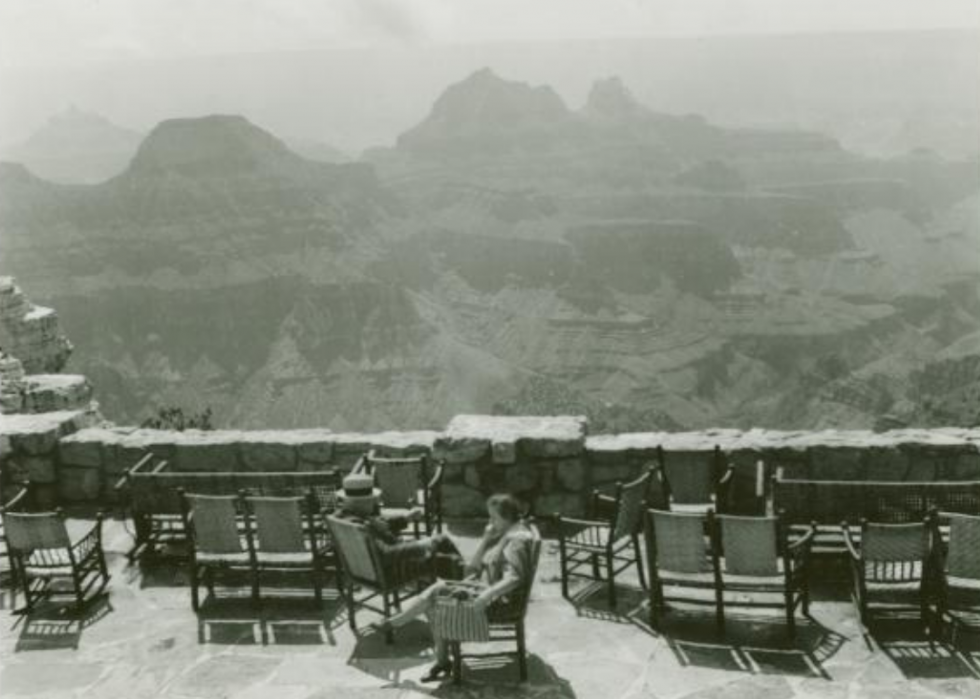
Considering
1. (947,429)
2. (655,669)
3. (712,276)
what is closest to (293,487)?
(655,669)

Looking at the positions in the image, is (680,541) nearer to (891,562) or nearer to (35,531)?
(891,562)

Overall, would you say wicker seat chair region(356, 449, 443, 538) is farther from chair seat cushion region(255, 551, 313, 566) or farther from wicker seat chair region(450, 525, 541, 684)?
wicker seat chair region(450, 525, 541, 684)

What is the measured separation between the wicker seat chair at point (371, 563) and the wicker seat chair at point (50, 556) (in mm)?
1821

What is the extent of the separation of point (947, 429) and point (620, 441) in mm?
2770

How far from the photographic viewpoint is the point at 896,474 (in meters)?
8.66

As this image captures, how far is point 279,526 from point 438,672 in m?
1.64

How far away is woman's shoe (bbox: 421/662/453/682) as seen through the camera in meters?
6.66

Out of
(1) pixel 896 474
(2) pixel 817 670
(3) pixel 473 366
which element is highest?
(1) pixel 896 474

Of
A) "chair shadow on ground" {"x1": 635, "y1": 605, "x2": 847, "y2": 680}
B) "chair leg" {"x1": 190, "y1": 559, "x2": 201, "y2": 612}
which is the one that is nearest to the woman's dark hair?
"chair shadow on ground" {"x1": 635, "y1": 605, "x2": 847, "y2": 680}

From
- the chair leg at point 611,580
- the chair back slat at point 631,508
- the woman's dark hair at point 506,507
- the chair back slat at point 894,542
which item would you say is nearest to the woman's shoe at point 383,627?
the woman's dark hair at point 506,507

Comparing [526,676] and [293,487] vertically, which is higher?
[293,487]

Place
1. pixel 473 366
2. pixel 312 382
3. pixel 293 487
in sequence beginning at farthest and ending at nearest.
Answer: pixel 473 366
pixel 312 382
pixel 293 487

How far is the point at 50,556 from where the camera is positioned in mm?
7930

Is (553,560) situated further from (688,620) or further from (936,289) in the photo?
(936,289)
